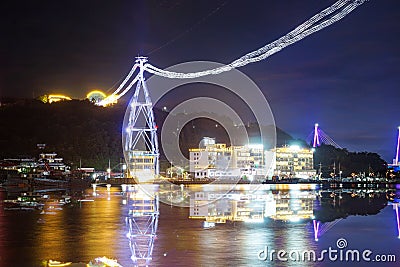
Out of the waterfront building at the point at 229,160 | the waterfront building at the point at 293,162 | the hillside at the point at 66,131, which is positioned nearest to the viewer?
the hillside at the point at 66,131

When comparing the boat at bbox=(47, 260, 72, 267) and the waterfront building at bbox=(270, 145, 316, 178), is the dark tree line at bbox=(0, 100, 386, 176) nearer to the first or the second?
the waterfront building at bbox=(270, 145, 316, 178)

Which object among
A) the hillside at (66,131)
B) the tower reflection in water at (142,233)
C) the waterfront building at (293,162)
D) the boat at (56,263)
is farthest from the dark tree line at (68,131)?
the boat at (56,263)

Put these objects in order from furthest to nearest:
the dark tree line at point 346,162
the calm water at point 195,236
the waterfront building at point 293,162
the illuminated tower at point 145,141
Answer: the dark tree line at point 346,162 → the waterfront building at point 293,162 → the illuminated tower at point 145,141 → the calm water at point 195,236

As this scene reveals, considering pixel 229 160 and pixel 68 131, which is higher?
pixel 68 131

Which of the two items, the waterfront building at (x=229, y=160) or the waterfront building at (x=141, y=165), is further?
the waterfront building at (x=229, y=160)

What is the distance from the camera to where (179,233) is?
1396 centimetres

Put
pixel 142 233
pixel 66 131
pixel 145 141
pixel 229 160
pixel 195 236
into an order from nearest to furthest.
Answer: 1. pixel 195 236
2. pixel 142 233
3. pixel 145 141
4. pixel 66 131
5. pixel 229 160

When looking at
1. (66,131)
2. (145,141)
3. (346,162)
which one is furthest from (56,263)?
(346,162)

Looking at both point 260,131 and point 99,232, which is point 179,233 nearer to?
point 99,232

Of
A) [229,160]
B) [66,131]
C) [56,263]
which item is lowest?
[56,263]

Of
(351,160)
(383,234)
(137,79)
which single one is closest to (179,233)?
(383,234)

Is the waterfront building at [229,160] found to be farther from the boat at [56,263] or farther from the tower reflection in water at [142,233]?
the boat at [56,263]

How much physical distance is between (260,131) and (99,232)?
118613 mm

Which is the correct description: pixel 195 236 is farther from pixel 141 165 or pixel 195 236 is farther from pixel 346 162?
pixel 346 162
